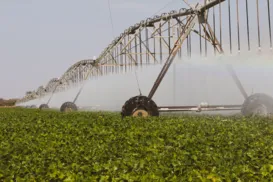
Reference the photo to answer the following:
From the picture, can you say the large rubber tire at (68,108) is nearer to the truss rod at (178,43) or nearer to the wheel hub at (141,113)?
the truss rod at (178,43)

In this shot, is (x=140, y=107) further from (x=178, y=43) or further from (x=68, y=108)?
(x=68, y=108)

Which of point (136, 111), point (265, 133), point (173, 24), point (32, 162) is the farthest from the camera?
point (173, 24)

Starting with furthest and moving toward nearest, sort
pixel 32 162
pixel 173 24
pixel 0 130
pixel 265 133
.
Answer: pixel 173 24 < pixel 0 130 < pixel 265 133 < pixel 32 162

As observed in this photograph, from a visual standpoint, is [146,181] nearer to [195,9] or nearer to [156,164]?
[156,164]

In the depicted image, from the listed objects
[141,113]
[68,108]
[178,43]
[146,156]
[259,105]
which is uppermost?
[178,43]

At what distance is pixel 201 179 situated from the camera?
802cm

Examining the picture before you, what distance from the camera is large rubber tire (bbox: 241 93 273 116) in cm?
2323

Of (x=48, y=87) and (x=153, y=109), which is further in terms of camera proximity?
(x=48, y=87)

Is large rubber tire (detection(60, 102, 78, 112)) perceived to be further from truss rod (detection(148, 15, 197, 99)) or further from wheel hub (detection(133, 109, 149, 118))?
wheel hub (detection(133, 109, 149, 118))

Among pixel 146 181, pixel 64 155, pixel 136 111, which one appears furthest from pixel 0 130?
pixel 146 181

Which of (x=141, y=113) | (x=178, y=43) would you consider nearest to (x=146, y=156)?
(x=141, y=113)

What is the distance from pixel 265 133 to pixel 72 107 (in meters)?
33.0

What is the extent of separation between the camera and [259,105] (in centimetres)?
2333

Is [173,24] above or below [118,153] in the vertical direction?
above
